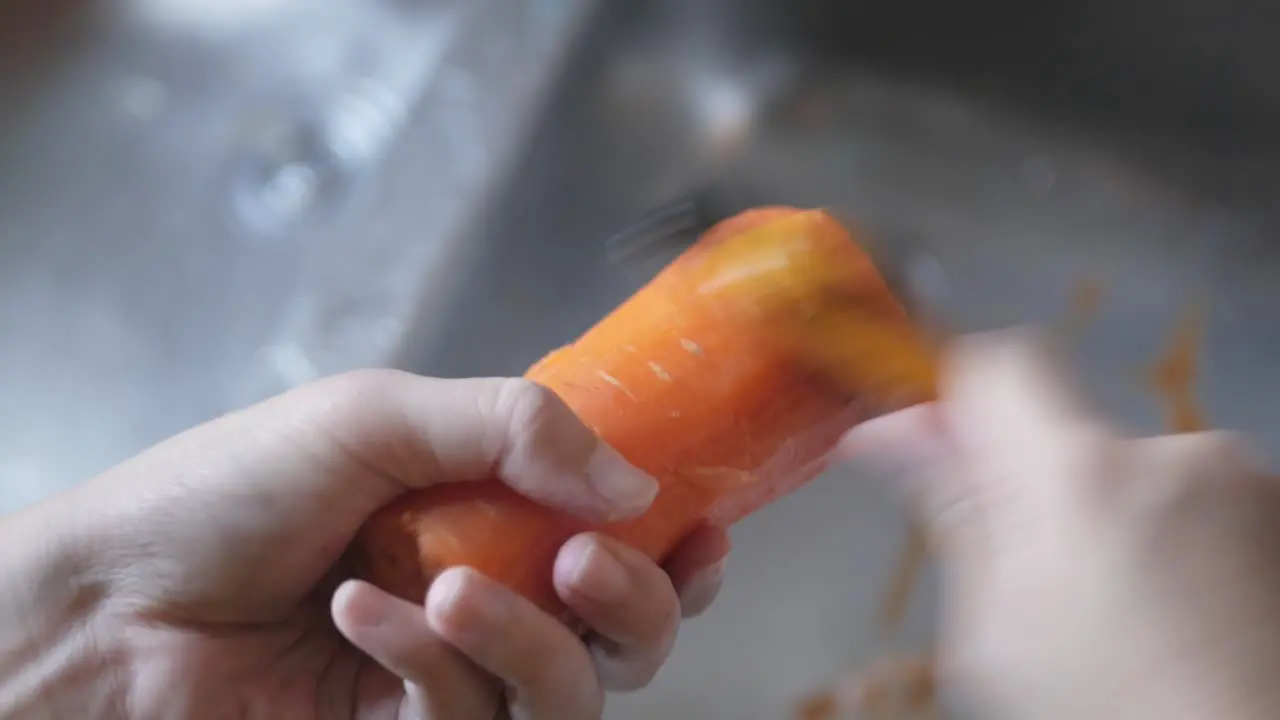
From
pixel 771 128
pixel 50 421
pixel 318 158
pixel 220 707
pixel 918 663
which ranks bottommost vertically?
pixel 220 707

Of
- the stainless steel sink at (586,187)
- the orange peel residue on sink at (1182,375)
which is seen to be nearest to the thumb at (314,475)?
the stainless steel sink at (586,187)

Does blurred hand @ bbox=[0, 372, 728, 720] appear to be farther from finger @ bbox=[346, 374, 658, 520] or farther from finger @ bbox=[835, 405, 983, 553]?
finger @ bbox=[835, 405, 983, 553]

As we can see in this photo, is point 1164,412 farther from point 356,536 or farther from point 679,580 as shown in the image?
point 356,536

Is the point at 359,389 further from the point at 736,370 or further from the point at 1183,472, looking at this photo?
the point at 1183,472

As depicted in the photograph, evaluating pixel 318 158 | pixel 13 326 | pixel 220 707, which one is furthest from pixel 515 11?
pixel 220 707

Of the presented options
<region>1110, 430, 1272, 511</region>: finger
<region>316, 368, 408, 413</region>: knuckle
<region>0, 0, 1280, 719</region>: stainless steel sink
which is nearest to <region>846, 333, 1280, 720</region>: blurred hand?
<region>1110, 430, 1272, 511</region>: finger

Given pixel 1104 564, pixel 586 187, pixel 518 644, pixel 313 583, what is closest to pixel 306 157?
pixel 586 187
